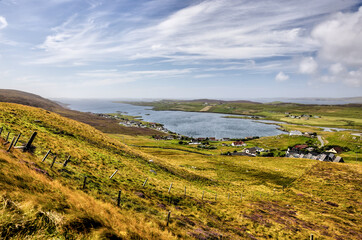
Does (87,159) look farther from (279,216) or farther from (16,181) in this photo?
(279,216)

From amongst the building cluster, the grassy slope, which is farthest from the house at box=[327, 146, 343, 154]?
the grassy slope

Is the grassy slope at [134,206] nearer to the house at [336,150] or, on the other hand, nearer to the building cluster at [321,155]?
the building cluster at [321,155]

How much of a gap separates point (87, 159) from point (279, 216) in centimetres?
A: 3554

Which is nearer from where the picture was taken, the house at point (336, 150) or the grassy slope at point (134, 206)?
the grassy slope at point (134, 206)

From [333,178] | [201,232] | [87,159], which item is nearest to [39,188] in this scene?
[201,232]

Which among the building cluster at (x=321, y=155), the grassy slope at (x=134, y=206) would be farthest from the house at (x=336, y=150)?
the grassy slope at (x=134, y=206)

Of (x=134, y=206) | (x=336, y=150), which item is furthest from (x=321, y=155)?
(x=134, y=206)

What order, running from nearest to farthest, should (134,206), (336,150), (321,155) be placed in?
1. (134,206)
2. (321,155)
3. (336,150)

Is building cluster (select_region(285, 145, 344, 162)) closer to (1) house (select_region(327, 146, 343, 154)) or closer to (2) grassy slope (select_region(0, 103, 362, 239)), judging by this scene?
(1) house (select_region(327, 146, 343, 154))

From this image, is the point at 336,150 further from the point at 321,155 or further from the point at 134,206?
the point at 134,206

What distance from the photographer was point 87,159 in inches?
1164

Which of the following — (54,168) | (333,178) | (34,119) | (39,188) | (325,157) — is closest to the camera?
(39,188)

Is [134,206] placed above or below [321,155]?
above

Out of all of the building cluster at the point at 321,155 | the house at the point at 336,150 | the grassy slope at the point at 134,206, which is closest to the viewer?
the grassy slope at the point at 134,206
